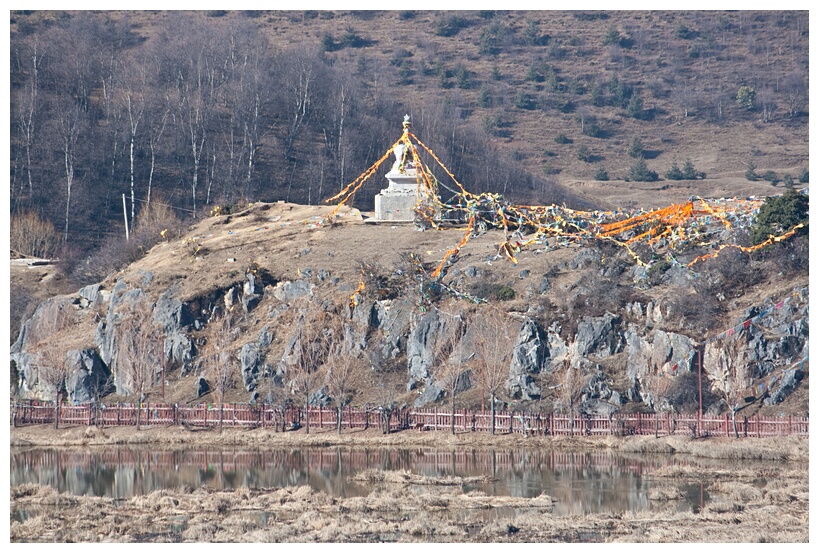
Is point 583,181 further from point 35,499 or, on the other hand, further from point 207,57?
point 35,499

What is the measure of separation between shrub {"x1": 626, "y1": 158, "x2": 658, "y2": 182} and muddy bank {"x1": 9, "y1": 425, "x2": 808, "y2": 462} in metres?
74.9

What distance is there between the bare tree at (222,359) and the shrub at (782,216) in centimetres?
2223

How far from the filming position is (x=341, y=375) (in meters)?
55.5

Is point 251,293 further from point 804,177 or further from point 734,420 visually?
point 804,177

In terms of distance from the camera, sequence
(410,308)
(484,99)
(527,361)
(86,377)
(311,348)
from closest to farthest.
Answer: (527,361)
(311,348)
(86,377)
(410,308)
(484,99)

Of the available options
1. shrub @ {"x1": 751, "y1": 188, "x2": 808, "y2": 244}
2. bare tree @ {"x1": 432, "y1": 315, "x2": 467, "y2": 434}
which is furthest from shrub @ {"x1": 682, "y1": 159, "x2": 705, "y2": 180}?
bare tree @ {"x1": 432, "y1": 315, "x2": 467, "y2": 434}

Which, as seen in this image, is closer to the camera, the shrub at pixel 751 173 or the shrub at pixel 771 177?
the shrub at pixel 771 177

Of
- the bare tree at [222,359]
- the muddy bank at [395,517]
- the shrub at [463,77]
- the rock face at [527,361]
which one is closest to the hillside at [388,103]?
the shrub at [463,77]

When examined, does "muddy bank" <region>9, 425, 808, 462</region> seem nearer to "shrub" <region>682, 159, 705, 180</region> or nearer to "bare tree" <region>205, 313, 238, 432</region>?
"bare tree" <region>205, 313, 238, 432</region>

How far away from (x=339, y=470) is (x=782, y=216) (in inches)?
994

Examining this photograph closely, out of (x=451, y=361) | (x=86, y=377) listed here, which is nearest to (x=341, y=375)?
(x=451, y=361)

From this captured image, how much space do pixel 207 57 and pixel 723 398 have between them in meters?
68.6

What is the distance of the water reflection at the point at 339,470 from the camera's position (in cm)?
4165

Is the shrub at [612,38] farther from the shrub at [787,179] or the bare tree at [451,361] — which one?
the bare tree at [451,361]
